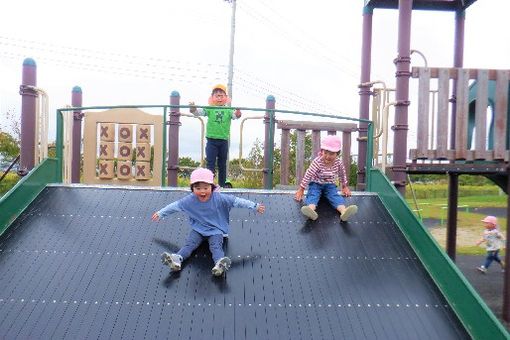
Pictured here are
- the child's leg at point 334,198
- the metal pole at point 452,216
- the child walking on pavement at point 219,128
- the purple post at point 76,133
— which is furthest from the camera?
the metal pole at point 452,216

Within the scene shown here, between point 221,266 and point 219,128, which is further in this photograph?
point 219,128

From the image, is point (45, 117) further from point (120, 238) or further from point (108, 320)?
point (108, 320)

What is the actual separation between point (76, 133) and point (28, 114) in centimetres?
308

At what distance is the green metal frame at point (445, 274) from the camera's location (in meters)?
3.38

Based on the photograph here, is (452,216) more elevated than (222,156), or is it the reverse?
(222,156)

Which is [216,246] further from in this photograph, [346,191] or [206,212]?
[346,191]

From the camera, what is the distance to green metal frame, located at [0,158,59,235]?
15.3 ft

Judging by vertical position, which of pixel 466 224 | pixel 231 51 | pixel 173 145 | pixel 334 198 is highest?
pixel 231 51

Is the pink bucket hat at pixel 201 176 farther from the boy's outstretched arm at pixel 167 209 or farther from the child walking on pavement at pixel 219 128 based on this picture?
the child walking on pavement at pixel 219 128

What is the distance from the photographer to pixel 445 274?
12.9ft

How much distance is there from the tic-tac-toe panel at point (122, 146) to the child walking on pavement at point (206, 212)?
12.1 ft

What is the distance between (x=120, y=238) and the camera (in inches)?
178

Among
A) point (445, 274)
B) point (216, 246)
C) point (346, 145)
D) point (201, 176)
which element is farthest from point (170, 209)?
point (346, 145)

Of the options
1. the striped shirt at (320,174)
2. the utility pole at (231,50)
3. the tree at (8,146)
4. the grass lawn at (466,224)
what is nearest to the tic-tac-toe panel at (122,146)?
the striped shirt at (320,174)
